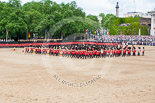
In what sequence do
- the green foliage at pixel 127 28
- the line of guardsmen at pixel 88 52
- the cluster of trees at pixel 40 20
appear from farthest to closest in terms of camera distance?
the green foliage at pixel 127 28 → the cluster of trees at pixel 40 20 → the line of guardsmen at pixel 88 52

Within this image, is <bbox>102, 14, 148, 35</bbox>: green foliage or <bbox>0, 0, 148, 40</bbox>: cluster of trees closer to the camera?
<bbox>0, 0, 148, 40</bbox>: cluster of trees

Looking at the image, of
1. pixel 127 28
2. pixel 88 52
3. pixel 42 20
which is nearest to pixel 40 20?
pixel 42 20

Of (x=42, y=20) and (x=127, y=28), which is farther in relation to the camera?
(x=127, y=28)

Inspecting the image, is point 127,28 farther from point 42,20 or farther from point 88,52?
point 88,52

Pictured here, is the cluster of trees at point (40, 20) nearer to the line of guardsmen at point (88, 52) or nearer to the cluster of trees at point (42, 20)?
the cluster of trees at point (42, 20)

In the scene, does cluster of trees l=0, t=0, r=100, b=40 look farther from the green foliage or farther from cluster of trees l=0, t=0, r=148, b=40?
the green foliage

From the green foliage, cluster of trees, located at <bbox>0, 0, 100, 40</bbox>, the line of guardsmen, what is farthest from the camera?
the green foliage

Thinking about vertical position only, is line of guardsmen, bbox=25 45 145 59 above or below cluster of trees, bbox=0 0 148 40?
below

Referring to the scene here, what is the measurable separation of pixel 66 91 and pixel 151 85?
4.78m

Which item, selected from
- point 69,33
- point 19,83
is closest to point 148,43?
point 69,33

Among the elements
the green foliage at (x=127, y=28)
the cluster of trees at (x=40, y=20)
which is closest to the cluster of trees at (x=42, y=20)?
the cluster of trees at (x=40, y=20)

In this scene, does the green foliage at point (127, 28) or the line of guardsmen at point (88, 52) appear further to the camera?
the green foliage at point (127, 28)

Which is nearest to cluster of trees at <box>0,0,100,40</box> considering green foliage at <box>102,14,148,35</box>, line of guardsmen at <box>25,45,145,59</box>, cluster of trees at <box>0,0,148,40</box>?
cluster of trees at <box>0,0,148,40</box>

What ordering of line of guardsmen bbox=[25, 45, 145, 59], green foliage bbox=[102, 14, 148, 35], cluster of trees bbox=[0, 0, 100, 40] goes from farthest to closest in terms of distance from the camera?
green foliage bbox=[102, 14, 148, 35] < cluster of trees bbox=[0, 0, 100, 40] < line of guardsmen bbox=[25, 45, 145, 59]
